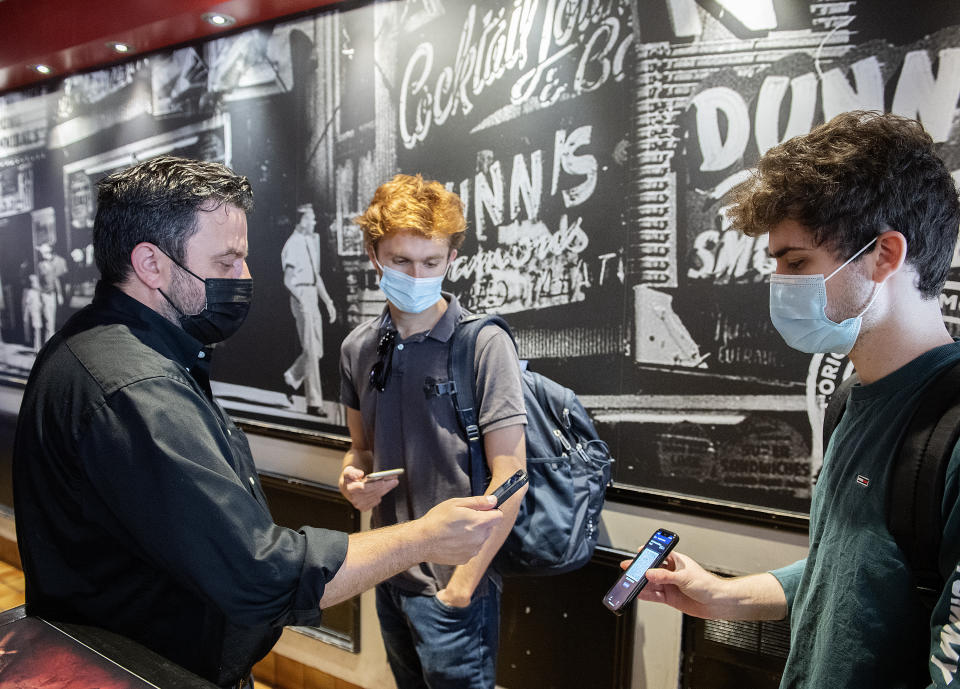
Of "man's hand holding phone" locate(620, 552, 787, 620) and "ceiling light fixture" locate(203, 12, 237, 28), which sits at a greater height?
"ceiling light fixture" locate(203, 12, 237, 28)

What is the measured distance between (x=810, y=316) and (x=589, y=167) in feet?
4.26

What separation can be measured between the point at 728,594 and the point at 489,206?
1716mm

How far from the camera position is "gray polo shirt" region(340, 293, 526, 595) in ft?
5.82

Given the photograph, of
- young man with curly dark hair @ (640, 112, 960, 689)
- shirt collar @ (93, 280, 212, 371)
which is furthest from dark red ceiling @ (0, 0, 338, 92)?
young man with curly dark hair @ (640, 112, 960, 689)

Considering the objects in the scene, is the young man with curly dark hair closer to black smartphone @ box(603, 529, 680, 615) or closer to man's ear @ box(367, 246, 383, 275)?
black smartphone @ box(603, 529, 680, 615)

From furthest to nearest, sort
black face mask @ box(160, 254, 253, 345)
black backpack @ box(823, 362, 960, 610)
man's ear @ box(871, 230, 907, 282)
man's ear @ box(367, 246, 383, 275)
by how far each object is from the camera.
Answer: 1. man's ear @ box(367, 246, 383, 275)
2. black face mask @ box(160, 254, 253, 345)
3. man's ear @ box(871, 230, 907, 282)
4. black backpack @ box(823, 362, 960, 610)

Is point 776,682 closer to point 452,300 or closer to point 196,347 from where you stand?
point 452,300

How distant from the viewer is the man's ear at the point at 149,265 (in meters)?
1.30

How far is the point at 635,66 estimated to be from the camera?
7.10ft

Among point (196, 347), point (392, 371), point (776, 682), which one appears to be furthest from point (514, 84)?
point (776, 682)

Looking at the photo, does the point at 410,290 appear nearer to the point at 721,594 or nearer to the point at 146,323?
the point at 146,323

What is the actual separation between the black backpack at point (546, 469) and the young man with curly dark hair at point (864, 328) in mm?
813

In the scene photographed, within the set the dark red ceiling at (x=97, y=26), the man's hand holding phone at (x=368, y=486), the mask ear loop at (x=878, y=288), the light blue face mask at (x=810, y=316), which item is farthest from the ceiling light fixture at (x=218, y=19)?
the mask ear loop at (x=878, y=288)

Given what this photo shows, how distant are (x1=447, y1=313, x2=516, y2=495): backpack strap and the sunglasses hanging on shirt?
0.67ft
